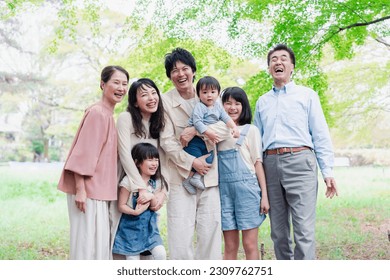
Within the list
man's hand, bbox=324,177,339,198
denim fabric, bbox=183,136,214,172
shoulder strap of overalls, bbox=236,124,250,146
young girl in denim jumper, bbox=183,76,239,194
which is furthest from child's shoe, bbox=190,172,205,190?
man's hand, bbox=324,177,339,198

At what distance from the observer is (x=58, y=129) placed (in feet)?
48.8

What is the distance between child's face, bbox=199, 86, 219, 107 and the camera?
10.4 ft

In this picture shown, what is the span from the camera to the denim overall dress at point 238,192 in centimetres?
321

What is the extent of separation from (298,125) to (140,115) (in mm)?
1047

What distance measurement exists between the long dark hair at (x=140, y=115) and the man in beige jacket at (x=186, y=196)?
0.20 ft

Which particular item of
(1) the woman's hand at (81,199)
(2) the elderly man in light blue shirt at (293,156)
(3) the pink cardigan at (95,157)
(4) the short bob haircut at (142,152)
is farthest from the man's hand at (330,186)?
(1) the woman's hand at (81,199)

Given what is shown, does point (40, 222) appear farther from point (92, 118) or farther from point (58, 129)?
point (92, 118)

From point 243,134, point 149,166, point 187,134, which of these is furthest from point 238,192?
point 149,166

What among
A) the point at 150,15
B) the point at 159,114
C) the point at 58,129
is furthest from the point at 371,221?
the point at 58,129

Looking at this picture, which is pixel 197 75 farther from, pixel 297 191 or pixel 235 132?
pixel 297 191

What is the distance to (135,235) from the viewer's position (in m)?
3.03

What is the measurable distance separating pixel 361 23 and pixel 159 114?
4.55 metres

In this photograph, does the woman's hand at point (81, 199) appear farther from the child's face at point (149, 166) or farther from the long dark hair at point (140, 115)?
the long dark hair at point (140, 115)

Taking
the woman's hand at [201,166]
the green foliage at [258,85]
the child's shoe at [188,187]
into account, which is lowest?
the child's shoe at [188,187]
